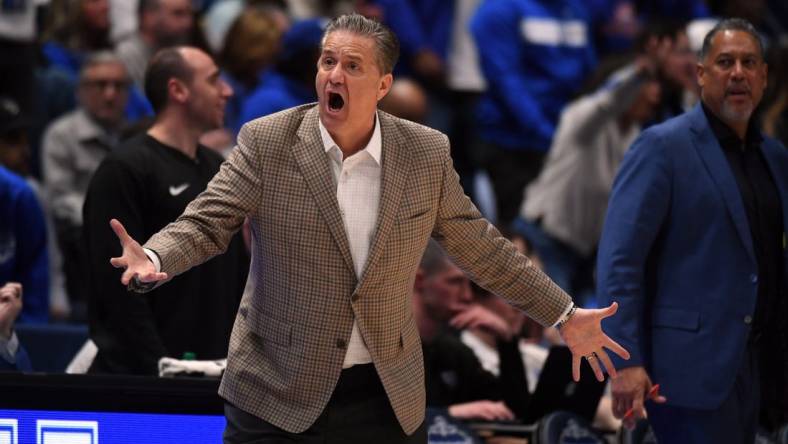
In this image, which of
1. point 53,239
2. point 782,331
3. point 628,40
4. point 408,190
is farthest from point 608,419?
point 628,40

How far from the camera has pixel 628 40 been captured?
1071cm

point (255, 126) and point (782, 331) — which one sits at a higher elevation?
point (255, 126)

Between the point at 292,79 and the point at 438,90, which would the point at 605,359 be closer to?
the point at 292,79

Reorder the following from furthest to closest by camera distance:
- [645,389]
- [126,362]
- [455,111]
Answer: [455,111] → [126,362] → [645,389]

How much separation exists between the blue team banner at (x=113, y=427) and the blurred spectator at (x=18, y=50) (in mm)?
4072

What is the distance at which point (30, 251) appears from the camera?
6750mm

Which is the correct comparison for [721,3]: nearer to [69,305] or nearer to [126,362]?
[69,305]

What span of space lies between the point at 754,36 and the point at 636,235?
88 cm

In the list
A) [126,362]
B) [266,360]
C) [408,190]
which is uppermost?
[408,190]

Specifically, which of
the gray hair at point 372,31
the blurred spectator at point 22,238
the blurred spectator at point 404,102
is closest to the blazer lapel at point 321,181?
the gray hair at point 372,31

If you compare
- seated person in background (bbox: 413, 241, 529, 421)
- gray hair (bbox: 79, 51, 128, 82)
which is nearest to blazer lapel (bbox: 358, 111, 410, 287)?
seated person in background (bbox: 413, 241, 529, 421)

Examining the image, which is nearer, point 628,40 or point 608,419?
point 608,419

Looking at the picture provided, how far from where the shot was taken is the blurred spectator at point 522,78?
9.44m

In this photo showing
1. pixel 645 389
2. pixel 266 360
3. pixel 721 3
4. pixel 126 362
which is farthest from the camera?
pixel 721 3
